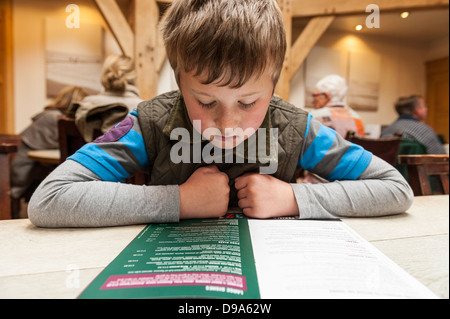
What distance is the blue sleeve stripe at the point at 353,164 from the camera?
57cm

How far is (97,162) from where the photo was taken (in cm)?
52

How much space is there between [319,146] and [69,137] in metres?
0.99

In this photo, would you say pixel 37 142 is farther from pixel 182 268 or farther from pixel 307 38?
pixel 307 38

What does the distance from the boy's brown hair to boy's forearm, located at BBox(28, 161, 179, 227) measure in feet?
0.65

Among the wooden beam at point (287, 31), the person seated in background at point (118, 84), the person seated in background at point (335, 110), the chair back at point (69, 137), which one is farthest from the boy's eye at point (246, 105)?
the wooden beam at point (287, 31)

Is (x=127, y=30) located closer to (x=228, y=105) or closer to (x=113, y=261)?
(x=228, y=105)

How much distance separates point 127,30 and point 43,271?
2.12 metres

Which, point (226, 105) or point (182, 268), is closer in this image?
point (182, 268)

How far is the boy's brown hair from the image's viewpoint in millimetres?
396

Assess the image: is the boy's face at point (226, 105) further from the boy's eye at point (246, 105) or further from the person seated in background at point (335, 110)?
the person seated in background at point (335, 110)

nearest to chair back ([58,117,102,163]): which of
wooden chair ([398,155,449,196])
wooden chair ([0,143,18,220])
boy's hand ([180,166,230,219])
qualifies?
wooden chair ([0,143,18,220])

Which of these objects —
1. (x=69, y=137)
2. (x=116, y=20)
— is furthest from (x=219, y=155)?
(x=116, y=20)
